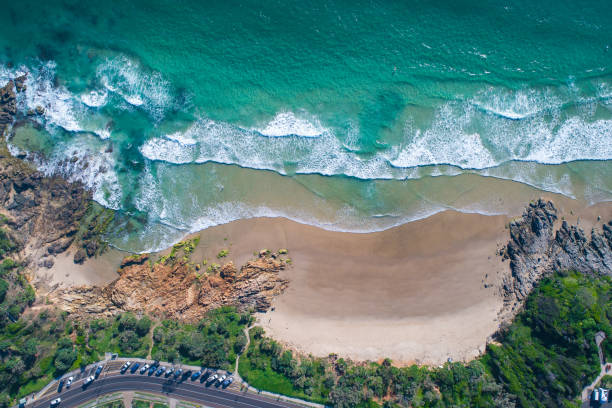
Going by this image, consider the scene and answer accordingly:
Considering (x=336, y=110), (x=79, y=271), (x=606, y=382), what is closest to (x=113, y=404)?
(x=79, y=271)

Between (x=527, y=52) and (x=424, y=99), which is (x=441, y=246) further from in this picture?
(x=527, y=52)

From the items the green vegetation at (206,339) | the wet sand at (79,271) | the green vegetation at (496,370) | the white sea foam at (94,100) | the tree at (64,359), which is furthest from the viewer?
the white sea foam at (94,100)

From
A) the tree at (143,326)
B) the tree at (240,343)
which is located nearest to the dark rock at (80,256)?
A: the tree at (143,326)

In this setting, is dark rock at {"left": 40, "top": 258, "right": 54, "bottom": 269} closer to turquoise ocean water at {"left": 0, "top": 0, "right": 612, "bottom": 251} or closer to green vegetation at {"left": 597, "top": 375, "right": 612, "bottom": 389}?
turquoise ocean water at {"left": 0, "top": 0, "right": 612, "bottom": 251}

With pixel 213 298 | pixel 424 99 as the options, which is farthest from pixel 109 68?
pixel 424 99

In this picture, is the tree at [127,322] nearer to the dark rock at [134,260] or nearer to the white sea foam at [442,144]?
the dark rock at [134,260]

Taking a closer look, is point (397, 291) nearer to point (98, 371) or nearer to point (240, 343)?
point (240, 343)

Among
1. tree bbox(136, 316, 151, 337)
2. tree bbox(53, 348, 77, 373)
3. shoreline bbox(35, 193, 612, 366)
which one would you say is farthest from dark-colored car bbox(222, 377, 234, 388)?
tree bbox(53, 348, 77, 373)
